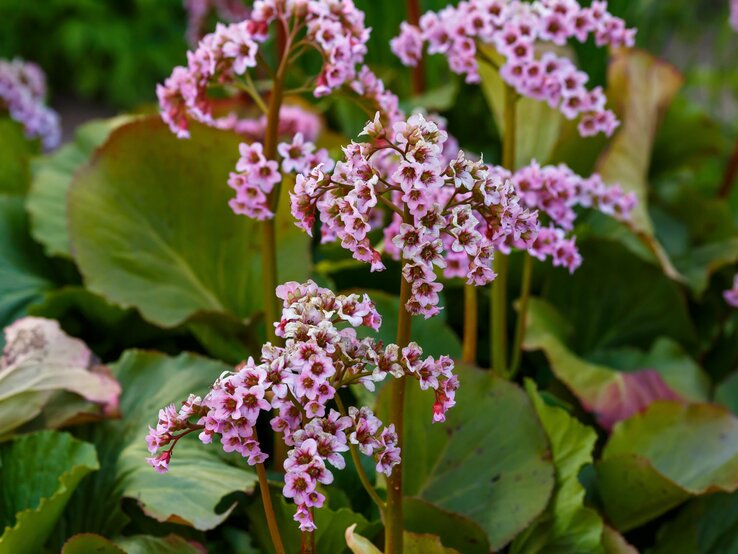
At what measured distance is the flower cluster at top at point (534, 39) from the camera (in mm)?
1223

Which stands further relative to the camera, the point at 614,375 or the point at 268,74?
the point at 614,375

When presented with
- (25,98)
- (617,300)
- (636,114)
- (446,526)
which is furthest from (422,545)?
(25,98)

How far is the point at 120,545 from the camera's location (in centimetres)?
115

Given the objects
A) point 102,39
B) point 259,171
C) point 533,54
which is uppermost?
point 533,54

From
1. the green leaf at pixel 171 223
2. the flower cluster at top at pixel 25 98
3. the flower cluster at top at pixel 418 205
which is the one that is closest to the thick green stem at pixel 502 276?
the green leaf at pixel 171 223

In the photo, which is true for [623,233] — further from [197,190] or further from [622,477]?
[197,190]

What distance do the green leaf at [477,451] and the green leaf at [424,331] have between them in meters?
0.21

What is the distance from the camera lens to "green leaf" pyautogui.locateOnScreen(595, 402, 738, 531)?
4.11 ft

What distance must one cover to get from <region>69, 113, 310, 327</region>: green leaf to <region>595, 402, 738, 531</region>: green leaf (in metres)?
0.59

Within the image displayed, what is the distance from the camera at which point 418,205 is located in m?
0.80

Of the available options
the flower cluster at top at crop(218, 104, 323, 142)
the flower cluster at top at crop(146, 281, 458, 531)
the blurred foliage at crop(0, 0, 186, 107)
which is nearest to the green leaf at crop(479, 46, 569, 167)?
the flower cluster at top at crop(218, 104, 323, 142)

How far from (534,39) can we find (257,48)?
0.37 metres

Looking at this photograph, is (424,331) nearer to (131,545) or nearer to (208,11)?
(131,545)

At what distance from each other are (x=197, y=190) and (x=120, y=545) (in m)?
0.63
